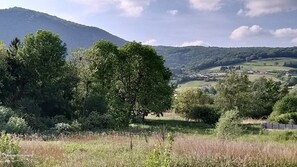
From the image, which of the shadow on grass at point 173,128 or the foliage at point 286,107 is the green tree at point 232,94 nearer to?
the foliage at point 286,107

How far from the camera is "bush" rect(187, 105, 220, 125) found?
199 ft

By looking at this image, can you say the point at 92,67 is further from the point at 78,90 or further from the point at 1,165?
the point at 1,165

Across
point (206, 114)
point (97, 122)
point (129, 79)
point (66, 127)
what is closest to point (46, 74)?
point (97, 122)

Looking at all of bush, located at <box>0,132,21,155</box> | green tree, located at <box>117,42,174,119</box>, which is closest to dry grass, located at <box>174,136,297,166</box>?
bush, located at <box>0,132,21,155</box>

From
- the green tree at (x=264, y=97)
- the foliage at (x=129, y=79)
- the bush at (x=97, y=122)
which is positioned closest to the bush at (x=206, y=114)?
the foliage at (x=129, y=79)

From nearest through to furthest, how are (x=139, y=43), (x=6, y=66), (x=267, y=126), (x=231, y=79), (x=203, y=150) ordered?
(x=203, y=150)
(x=6, y=66)
(x=267, y=126)
(x=139, y=43)
(x=231, y=79)

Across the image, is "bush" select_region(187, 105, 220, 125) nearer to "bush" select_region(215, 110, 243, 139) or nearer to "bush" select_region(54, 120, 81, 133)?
"bush" select_region(54, 120, 81, 133)

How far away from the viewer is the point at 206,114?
61250 millimetres

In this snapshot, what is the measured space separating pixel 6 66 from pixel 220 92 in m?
29.6

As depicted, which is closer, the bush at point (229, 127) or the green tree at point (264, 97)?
the bush at point (229, 127)

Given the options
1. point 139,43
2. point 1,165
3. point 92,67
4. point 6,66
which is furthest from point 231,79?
point 1,165

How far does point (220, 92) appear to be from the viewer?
58906mm

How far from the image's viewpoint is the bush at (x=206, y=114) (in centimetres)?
6062

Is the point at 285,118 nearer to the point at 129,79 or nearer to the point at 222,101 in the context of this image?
the point at 222,101
